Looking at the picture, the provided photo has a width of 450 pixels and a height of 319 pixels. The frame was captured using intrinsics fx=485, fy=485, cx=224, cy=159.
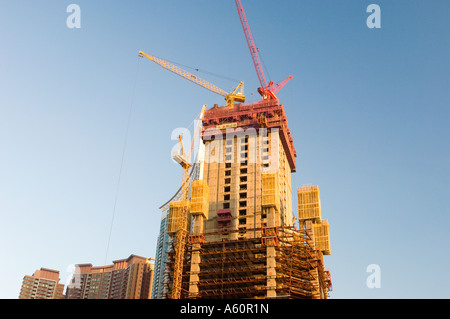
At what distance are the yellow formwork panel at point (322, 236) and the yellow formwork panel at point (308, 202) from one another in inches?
182

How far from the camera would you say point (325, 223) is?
140875mm

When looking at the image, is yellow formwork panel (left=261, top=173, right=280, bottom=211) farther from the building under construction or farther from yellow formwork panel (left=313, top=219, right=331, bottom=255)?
yellow formwork panel (left=313, top=219, right=331, bottom=255)

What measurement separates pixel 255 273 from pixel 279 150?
132ft

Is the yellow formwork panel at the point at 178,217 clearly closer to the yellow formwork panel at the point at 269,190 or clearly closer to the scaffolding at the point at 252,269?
the scaffolding at the point at 252,269

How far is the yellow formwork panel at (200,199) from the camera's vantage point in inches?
4946

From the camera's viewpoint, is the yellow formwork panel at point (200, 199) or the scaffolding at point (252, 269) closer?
the scaffolding at point (252, 269)

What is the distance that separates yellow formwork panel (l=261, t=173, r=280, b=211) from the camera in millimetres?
122000

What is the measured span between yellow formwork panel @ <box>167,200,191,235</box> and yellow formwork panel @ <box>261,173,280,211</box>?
977 inches

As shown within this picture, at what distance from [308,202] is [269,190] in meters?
20.2

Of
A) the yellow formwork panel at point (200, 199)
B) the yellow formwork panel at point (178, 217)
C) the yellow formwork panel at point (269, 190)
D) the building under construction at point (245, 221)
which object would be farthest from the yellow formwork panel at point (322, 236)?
the yellow formwork panel at point (178, 217)
